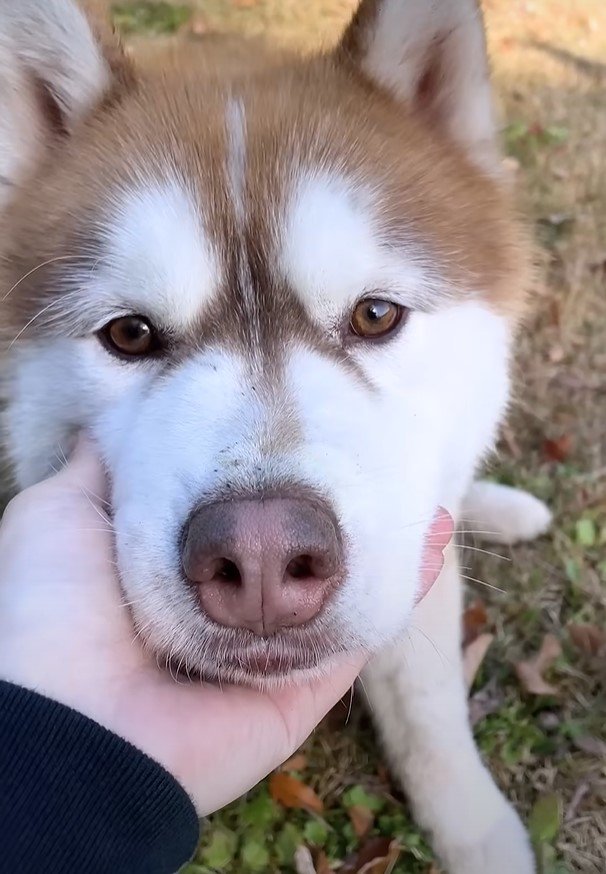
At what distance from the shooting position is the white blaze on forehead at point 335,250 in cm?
186

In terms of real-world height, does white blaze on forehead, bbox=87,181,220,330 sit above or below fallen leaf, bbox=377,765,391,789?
above

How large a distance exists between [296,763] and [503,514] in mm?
1240

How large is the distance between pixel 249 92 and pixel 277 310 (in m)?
0.63

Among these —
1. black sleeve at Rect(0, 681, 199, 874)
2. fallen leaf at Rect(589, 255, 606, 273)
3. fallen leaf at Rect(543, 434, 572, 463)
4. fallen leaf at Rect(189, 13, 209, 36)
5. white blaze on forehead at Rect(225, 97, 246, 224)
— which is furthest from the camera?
fallen leaf at Rect(189, 13, 209, 36)

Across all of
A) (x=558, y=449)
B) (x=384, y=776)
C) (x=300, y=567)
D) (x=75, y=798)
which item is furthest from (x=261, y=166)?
(x=558, y=449)

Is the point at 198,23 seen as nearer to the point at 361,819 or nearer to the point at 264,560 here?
the point at 361,819

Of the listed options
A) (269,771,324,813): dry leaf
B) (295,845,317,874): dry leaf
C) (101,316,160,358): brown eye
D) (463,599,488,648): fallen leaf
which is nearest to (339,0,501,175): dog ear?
(101,316,160,358): brown eye

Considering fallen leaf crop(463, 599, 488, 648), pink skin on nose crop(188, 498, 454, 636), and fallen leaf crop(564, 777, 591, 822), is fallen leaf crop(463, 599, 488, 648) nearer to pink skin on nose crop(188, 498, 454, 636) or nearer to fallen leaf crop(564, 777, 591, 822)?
fallen leaf crop(564, 777, 591, 822)

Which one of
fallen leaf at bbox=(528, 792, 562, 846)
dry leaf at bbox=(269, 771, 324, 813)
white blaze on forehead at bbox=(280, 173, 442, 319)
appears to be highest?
white blaze on forehead at bbox=(280, 173, 442, 319)

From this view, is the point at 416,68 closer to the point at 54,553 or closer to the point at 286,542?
the point at 286,542

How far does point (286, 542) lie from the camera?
1.53 meters

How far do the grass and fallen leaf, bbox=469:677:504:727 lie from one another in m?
0.02

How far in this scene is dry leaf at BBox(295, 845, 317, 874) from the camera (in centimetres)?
268

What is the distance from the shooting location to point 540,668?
3088 millimetres
